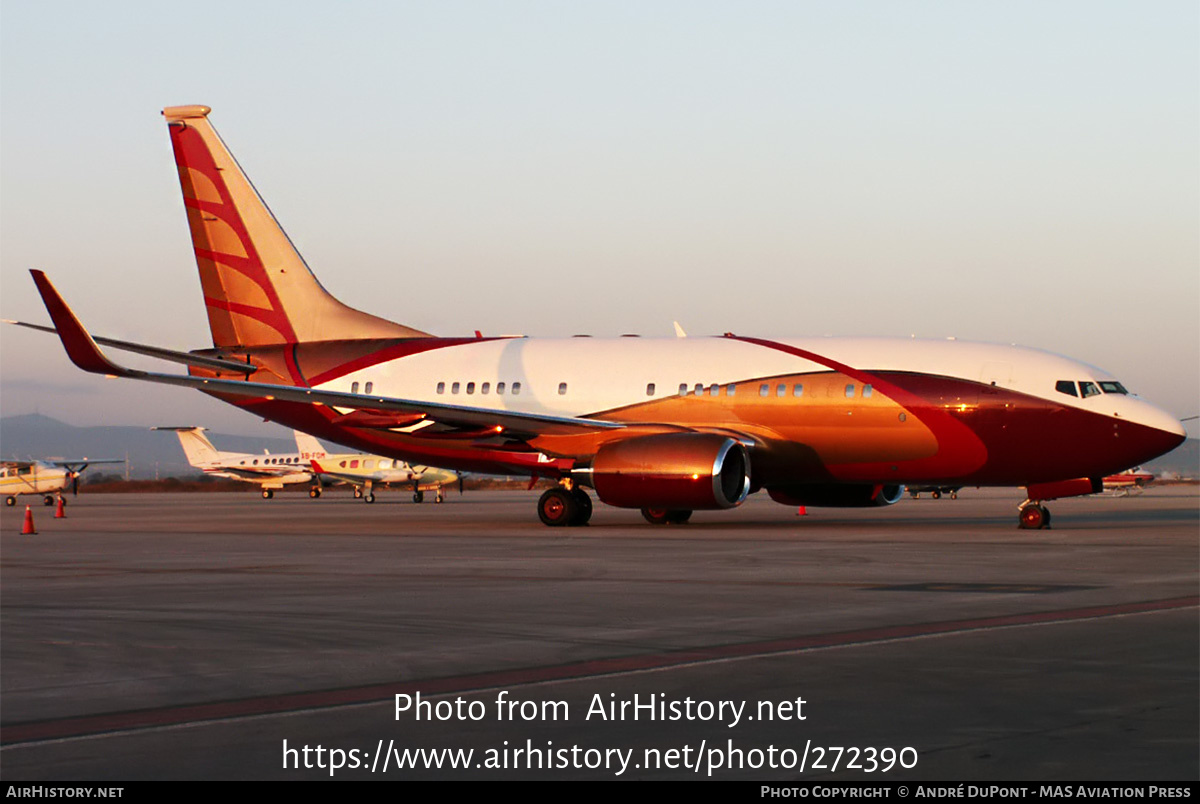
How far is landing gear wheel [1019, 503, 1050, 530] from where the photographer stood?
2964 centimetres

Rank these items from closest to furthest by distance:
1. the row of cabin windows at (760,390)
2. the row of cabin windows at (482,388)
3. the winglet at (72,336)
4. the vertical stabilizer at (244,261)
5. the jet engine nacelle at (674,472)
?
the winglet at (72,336)
the jet engine nacelle at (674,472)
the row of cabin windows at (760,390)
the row of cabin windows at (482,388)
the vertical stabilizer at (244,261)

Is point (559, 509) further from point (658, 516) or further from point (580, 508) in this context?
point (658, 516)

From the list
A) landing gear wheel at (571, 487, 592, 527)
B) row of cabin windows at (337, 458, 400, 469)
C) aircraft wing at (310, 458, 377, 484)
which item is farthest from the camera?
aircraft wing at (310, 458, 377, 484)

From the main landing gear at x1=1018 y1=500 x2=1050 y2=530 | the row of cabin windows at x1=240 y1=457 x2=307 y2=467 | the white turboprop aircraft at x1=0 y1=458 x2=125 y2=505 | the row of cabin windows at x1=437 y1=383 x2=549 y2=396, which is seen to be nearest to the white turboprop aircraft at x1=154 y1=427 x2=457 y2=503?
the row of cabin windows at x1=240 y1=457 x2=307 y2=467

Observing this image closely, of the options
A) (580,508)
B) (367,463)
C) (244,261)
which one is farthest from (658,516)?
(367,463)

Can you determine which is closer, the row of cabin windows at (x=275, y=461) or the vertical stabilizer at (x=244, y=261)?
the vertical stabilizer at (x=244, y=261)

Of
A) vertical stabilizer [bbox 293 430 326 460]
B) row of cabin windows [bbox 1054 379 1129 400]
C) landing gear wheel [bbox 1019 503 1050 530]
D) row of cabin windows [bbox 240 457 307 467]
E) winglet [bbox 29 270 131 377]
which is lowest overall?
landing gear wheel [bbox 1019 503 1050 530]

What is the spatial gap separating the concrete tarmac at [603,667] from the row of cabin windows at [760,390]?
904cm

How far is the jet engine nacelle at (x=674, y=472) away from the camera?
94.2ft

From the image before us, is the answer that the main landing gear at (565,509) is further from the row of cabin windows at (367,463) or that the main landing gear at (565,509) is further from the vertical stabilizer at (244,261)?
the row of cabin windows at (367,463)

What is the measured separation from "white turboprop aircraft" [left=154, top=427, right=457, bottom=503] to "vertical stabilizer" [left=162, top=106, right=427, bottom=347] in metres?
21.3

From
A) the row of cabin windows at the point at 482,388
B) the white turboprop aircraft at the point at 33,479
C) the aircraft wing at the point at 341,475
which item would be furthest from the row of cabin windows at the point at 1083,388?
the white turboprop aircraft at the point at 33,479

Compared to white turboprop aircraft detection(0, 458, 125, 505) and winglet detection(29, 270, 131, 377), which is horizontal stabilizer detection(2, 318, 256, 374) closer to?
winglet detection(29, 270, 131, 377)

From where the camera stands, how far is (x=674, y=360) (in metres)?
32.7
